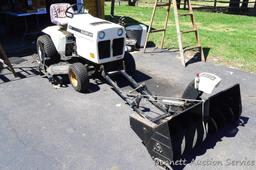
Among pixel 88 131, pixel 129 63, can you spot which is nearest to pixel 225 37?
pixel 129 63

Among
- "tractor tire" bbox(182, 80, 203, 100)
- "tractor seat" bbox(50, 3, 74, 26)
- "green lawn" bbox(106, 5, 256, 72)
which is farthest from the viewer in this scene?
"green lawn" bbox(106, 5, 256, 72)

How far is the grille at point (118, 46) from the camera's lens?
5.30 m

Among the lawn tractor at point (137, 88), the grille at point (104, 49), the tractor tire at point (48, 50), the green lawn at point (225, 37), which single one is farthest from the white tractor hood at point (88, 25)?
the green lawn at point (225, 37)

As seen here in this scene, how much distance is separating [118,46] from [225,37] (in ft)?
16.8

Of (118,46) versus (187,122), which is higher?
(118,46)

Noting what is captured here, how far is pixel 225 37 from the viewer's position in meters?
9.33

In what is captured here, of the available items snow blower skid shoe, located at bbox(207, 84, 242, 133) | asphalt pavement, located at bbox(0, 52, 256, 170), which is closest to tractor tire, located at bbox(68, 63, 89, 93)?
asphalt pavement, located at bbox(0, 52, 256, 170)

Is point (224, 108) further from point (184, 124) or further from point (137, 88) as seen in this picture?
point (137, 88)

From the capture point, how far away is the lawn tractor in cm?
349

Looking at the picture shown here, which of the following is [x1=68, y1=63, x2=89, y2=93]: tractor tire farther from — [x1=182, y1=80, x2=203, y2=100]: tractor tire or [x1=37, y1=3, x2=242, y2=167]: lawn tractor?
[x1=182, y1=80, x2=203, y2=100]: tractor tire

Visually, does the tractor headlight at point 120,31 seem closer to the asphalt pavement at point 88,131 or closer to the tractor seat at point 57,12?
the asphalt pavement at point 88,131

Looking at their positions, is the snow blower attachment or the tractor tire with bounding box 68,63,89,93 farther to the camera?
the tractor tire with bounding box 68,63,89,93

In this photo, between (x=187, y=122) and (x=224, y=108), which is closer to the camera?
(x=187, y=122)

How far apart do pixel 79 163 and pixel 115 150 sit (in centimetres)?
49
